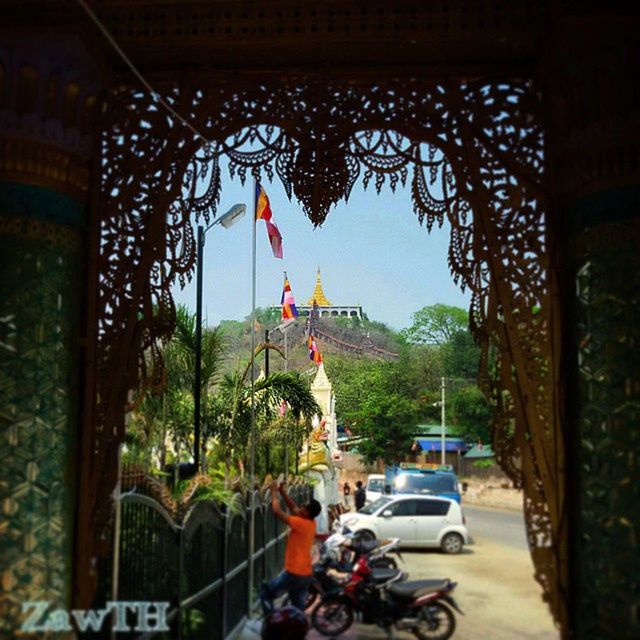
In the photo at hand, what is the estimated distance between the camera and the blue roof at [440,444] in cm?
2661

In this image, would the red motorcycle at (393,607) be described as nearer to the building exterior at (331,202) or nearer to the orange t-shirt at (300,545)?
the orange t-shirt at (300,545)

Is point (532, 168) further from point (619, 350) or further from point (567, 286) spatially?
point (619, 350)

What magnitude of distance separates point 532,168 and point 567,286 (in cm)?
45

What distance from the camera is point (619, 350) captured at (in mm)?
2605

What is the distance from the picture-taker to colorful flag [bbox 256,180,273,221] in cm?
720

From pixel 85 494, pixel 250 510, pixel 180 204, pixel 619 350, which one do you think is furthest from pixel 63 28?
pixel 250 510

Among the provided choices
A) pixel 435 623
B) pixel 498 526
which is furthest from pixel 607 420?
pixel 498 526

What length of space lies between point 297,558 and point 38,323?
2.29 metres

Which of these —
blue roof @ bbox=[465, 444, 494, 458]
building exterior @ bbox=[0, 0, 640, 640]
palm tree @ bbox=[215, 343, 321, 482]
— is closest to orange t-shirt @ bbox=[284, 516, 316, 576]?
building exterior @ bbox=[0, 0, 640, 640]

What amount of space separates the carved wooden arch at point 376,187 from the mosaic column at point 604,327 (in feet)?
0.30

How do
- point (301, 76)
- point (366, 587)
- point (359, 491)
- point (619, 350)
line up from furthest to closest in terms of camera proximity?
point (359, 491)
point (366, 587)
point (301, 76)
point (619, 350)

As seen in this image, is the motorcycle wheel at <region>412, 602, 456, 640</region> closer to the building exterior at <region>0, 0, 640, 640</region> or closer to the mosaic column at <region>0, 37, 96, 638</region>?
the building exterior at <region>0, 0, 640, 640</region>

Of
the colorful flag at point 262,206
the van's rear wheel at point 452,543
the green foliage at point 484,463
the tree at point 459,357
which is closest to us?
the colorful flag at point 262,206

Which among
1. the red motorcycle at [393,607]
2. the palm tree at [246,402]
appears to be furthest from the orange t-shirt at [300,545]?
the palm tree at [246,402]
